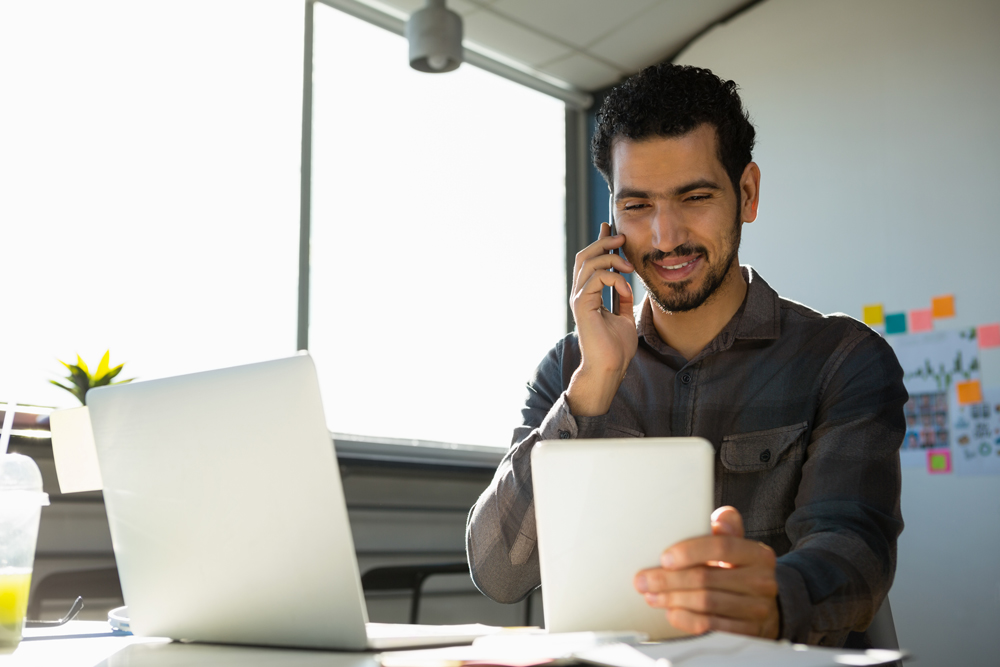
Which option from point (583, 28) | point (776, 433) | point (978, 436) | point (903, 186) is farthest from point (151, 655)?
point (583, 28)

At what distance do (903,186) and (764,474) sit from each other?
218 centimetres

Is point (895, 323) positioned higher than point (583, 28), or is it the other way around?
point (583, 28)

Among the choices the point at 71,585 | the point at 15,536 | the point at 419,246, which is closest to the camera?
the point at 15,536

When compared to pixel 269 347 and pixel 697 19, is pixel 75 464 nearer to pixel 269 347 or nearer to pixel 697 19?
pixel 269 347

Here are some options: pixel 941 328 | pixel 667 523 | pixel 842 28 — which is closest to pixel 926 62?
pixel 842 28

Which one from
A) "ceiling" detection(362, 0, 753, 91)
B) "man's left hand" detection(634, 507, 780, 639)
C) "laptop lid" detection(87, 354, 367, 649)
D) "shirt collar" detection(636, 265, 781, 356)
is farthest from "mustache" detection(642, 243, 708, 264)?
"ceiling" detection(362, 0, 753, 91)

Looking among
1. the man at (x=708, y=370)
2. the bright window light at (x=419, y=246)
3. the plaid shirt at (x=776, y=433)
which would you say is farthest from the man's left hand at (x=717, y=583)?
the bright window light at (x=419, y=246)

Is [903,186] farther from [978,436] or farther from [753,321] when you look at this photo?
[753,321]

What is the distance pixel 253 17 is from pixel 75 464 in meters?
2.42

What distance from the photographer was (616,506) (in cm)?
68

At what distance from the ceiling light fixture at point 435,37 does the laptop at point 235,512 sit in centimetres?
208

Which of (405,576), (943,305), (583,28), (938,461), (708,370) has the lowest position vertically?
(405,576)

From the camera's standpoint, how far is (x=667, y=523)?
0.68 m

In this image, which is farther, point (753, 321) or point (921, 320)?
point (921, 320)
